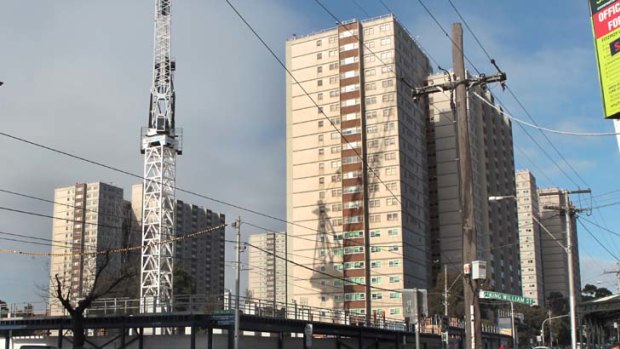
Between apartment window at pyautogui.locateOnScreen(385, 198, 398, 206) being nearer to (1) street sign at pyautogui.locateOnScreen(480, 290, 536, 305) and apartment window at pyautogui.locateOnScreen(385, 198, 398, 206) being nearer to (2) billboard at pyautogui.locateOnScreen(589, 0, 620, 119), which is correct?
(1) street sign at pyautogui.locateOnScreen(480, 290, 536, 305)

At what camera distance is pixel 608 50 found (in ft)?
45.2

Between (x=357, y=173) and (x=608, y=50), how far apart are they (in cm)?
11308

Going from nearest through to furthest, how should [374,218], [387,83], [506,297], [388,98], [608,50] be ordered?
[608,50]
[506,297]
[374,218]
[388,98]
[387,83]

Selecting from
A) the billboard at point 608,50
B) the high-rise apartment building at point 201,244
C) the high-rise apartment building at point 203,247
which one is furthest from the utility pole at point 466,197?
the high-rise apartment building at point 203,247

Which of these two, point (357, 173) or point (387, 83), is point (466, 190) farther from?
point (387, 83)

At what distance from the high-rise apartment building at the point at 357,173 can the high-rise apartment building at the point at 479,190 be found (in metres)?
6.23

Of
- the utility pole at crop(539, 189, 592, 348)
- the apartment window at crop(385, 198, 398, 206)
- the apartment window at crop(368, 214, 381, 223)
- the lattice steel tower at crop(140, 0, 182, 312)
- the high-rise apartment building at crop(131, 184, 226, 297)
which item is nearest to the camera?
the utility pole at crop(539, 189, 592, 348)

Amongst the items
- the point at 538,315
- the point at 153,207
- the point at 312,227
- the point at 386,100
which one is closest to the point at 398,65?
the point at 386,100

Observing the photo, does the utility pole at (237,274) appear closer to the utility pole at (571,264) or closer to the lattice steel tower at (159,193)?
the utility pole at (571,264)

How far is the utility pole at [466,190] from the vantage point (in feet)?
64.2

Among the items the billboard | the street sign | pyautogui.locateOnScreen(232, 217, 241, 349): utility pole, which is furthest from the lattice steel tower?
the billboard

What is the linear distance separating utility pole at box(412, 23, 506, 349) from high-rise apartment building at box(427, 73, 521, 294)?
108m

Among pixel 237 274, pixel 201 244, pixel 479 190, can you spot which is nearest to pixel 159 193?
pixel 237 274

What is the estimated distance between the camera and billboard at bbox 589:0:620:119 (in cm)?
1357
